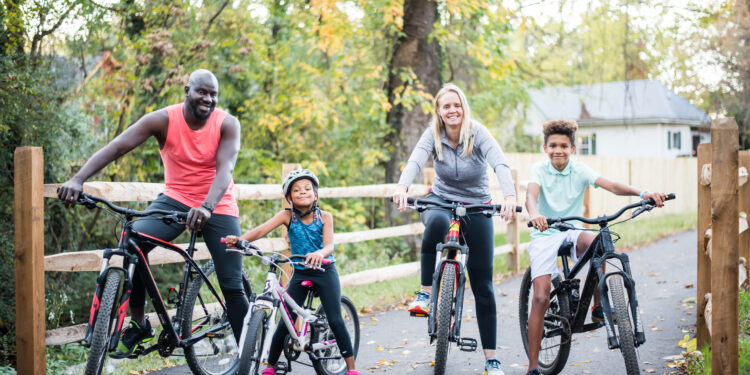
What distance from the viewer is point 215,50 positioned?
10.2 m

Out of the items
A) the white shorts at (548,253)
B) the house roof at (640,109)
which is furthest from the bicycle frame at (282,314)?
the house roof at (640,109)

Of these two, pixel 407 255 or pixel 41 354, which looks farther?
pixel 407 255

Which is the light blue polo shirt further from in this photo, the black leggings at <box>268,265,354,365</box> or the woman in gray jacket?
the black leggings at <box>268,265,354,365</box>

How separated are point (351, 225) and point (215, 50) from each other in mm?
3941

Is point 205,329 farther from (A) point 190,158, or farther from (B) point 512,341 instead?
(B) point 512,341

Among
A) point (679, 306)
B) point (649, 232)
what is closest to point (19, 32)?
point (679, 306)

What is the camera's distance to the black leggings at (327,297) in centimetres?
453

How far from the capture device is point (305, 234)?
461 cm

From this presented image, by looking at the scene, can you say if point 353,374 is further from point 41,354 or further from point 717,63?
point 717,63

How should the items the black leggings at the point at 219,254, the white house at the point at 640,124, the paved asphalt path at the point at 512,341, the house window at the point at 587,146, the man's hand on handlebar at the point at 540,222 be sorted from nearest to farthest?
the man's hand on handlebar at the point at 540,222, the black leggings at the point at 219,254, the paved asphalt path at the point at 512,341, the white house at the point at 640,124, the house window at the point at 587,146

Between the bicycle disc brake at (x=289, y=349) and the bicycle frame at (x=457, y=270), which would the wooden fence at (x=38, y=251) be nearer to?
the bicycle disc brake at (x=289, y=349)

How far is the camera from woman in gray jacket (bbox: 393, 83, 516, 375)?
4730 millimetres

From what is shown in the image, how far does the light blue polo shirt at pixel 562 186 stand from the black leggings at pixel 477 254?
372 millimetres

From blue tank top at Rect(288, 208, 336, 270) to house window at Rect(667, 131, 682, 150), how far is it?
1413 inches
